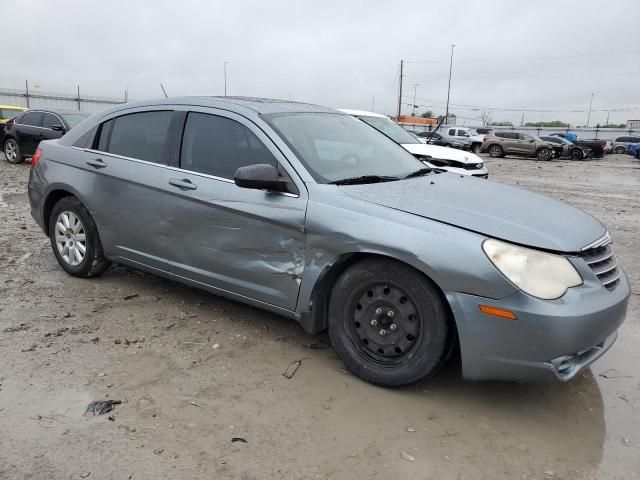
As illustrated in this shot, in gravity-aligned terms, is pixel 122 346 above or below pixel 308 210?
below

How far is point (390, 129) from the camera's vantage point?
10.0 meters

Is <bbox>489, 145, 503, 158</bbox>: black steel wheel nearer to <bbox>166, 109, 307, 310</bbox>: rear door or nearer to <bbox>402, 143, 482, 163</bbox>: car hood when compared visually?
<bbox>402, 143, 482, 163</bbox>: car hood

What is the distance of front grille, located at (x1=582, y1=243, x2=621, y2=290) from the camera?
2.97 metres

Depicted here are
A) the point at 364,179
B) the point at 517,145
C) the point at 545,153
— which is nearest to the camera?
the point at 364,179

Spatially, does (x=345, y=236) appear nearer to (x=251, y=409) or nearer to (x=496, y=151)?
(x=251, y=409)

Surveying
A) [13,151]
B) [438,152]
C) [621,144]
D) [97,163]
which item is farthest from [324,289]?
[621,144]

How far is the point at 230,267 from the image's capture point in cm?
371

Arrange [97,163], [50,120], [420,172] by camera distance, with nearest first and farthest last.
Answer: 1. [420,172]
2. [97,163]
3. [50,120]

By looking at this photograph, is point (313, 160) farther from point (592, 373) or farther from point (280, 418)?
point (592, 373)

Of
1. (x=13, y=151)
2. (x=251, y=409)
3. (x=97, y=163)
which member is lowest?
(x=251, y=409)

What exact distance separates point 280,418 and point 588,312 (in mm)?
1689

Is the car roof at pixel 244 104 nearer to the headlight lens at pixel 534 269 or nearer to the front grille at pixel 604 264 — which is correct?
the headlight lens at pixel 534 269

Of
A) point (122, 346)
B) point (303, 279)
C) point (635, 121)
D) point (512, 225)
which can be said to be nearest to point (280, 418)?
point (303, 279)

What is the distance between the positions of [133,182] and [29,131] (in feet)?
37.9
